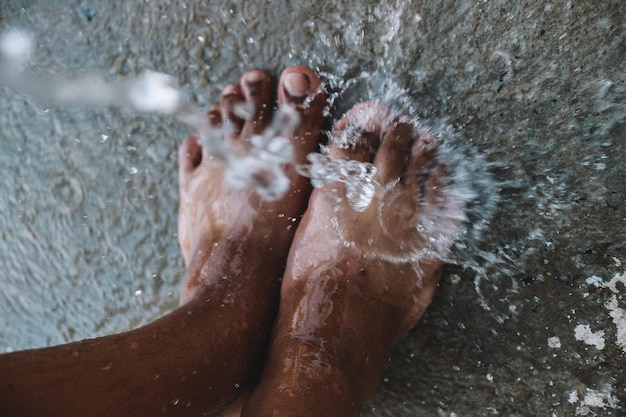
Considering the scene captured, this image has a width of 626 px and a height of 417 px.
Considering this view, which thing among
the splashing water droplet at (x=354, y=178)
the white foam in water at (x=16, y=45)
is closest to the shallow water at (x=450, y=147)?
the white foam in water at (x=16, y=45)

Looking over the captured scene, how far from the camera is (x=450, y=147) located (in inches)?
48.7

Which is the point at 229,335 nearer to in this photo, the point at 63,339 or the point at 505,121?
the point at 505,121

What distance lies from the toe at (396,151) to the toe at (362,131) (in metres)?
0.03

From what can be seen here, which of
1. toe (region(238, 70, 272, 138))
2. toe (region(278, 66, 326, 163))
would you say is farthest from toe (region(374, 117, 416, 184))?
toe (region(238, 70, 272, 138))

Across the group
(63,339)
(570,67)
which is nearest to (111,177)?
(63,339)

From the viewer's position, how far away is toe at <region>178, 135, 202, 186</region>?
153 cm

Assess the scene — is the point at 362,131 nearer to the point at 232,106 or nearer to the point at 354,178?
the point at 354,178

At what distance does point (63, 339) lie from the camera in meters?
1.75

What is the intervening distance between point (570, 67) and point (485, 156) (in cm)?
22

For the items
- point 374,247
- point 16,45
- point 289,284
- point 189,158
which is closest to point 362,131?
point 374,247

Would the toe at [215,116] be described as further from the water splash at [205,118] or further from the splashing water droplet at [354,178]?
the splashing water droplet at [354,178]

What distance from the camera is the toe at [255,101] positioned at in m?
1.42

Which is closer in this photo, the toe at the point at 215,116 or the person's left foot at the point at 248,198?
the person's left foot at the point at 248,198

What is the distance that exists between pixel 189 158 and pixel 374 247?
55 centimetres
